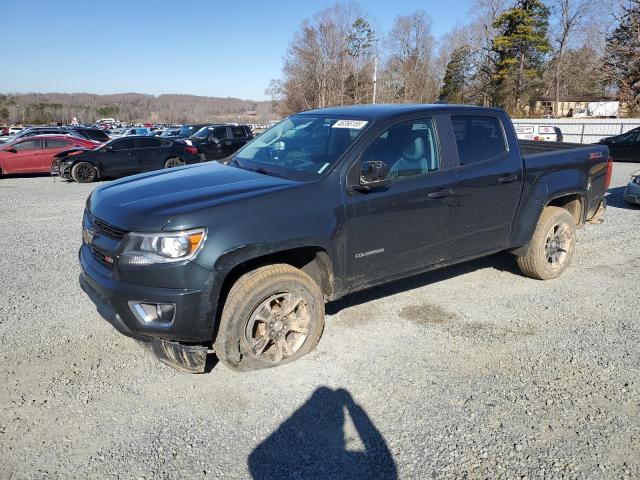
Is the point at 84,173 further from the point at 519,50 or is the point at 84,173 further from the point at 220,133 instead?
the point at 519,50

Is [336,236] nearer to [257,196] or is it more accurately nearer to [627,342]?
[257,196]

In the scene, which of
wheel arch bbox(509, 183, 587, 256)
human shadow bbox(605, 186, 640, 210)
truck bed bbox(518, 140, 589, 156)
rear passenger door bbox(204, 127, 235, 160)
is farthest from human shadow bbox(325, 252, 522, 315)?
rear passenger door bbox(204, 127, 235, 160)

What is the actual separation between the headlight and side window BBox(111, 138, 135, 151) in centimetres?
1336

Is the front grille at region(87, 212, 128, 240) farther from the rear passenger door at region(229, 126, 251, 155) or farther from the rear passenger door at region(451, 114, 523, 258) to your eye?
the rear passenger door at region(229, 126, 251, 155)

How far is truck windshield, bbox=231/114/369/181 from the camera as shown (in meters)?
3.77

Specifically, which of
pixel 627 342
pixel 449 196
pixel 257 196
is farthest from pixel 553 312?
pixel 257 196

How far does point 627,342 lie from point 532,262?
145cm

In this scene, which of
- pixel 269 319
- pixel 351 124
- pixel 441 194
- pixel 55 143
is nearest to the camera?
pixel 269 319

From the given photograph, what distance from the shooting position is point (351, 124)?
4012mm

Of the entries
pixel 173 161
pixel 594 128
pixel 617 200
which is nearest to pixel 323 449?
pixel 617 200

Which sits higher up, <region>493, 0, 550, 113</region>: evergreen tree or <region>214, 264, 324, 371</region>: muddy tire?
<region>493, 0, 550, 113</region>: evergreen tree

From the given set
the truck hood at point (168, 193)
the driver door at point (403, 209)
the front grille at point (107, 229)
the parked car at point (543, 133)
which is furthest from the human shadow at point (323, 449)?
the parked car at point (543, 133)

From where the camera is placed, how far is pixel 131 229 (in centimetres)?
305

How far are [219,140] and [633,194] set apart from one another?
47.5 ft
